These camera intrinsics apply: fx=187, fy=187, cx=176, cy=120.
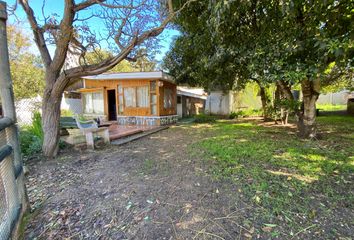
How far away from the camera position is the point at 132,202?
2.61m

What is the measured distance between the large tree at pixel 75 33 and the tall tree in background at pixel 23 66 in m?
11.4

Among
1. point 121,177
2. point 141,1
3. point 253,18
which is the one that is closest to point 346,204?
point 121,177

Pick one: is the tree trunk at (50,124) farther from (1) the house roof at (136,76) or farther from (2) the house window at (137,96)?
(2) the house window at (137,96)

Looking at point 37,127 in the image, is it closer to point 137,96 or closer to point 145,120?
point 145,120

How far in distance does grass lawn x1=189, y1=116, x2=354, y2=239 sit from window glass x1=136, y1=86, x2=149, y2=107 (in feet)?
18.5

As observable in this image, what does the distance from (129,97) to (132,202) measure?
8484 millimetres

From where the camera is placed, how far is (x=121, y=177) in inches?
135

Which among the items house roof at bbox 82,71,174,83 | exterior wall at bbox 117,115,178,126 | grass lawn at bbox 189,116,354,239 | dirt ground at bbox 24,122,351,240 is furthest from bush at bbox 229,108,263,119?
dirt ground at bbox 24,122,351,240

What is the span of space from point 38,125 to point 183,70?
711 centimetres

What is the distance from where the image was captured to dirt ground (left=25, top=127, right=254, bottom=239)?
2.10 metres

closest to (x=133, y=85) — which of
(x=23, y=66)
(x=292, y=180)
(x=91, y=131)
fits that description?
(x=91, y=131)

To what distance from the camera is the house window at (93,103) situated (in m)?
11.8

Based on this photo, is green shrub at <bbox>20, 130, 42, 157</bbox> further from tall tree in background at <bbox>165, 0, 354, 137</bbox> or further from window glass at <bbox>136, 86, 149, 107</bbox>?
window glass at <bbox>136, 86, 149, 107</bbox>

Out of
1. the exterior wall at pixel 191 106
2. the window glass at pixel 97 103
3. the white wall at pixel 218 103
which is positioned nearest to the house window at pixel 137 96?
the window glass at pixel 97 103
